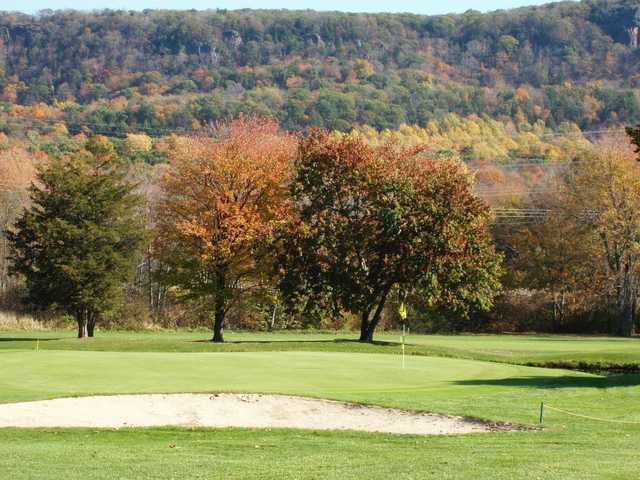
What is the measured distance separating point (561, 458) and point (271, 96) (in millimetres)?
158903

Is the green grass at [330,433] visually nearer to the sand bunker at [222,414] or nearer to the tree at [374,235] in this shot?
the sand bunker at [222,414]

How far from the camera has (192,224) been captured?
45.7 m

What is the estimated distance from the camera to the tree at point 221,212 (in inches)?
1822

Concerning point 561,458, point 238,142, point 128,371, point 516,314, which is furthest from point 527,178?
point 561,458

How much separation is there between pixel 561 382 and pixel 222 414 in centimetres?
1080

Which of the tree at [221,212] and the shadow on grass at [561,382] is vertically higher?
the tree at [221,212]

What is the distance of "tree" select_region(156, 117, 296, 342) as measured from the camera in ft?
152

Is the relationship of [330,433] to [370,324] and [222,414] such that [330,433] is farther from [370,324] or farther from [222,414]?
[370,324]

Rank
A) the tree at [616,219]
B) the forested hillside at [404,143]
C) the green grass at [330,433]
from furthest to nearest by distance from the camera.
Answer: the forested hillside at [404,143], the tree at [616,219], the green grass at [330,433]

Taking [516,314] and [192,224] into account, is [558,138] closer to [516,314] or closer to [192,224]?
[516,314]

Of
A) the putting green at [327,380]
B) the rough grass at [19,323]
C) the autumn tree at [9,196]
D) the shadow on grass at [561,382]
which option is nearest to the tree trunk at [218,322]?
the putting green at [327,380]

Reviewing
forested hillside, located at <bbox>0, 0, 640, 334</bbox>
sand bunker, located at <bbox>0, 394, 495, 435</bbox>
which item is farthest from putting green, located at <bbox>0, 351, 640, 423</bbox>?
forested hillside, located at <bbox>0, 0, 640, 334</bbox>

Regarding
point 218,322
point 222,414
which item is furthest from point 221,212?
point 222,414

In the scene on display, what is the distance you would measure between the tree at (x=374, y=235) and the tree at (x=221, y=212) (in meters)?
2.04
